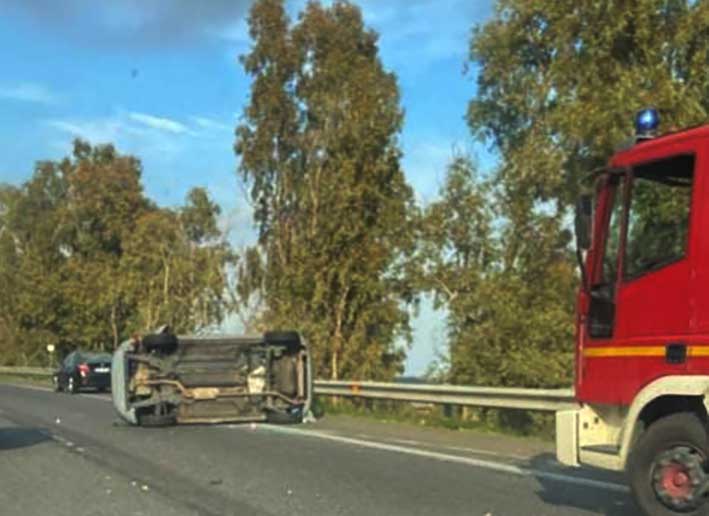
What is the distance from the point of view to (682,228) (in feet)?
25.3

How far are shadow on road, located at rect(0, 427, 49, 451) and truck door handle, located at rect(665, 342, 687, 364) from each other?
10397 millimetres

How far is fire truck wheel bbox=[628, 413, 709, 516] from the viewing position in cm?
739

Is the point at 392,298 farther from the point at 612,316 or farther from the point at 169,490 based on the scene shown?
the point at 612,316

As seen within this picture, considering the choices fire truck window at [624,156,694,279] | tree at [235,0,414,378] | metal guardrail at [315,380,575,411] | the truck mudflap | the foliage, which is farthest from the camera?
the foliage

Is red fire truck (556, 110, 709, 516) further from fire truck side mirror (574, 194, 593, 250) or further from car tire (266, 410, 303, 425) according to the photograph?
car tire (266, 410, 303, 425)

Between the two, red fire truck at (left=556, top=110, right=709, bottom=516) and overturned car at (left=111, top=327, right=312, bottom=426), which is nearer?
red fire truck at (left=556, top=110, right=709, bottom=516)

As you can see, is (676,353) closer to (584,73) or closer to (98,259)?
(584,73)

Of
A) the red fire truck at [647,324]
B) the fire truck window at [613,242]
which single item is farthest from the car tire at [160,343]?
the fire truck window at [613,242]

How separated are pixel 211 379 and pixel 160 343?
40.8 inches

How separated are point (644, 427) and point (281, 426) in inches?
444

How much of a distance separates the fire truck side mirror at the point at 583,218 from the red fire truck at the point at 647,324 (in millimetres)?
10

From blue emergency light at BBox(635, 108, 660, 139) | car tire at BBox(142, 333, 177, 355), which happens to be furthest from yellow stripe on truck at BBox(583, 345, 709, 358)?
car tire at BBox(142, 333, 177, 355)

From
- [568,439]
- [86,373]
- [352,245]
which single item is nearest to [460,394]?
[568,439]

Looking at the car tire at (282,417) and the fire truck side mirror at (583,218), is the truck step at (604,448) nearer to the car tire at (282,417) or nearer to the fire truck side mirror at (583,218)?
the fire truck side mirror at (583,218)
